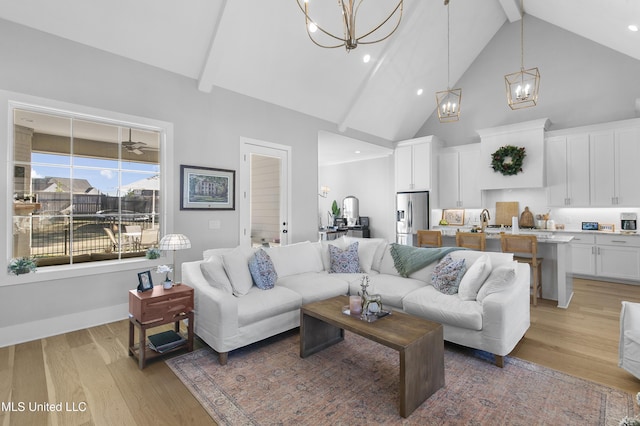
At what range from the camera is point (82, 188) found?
3477 mm

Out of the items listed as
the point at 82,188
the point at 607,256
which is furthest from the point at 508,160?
the point at 82,188

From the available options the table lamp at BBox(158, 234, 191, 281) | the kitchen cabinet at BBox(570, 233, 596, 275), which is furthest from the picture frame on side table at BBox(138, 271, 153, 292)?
the kitchen cabinet at BBox(570, 233, 596, 275)

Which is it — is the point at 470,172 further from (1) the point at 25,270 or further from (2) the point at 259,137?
(1) the point at 25,270

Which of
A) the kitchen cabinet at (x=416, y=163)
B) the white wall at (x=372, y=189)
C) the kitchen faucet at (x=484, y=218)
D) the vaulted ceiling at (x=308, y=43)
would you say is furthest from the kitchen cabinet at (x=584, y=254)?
the white wall at (x=372, y=189)

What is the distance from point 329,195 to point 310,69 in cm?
524

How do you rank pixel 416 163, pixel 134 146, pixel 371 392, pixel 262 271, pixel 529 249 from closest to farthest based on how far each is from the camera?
1. pixel 371 392
2. pixel 262 271
3. pixel 134 146
4. pixel 529 249
5. pixel 416 163

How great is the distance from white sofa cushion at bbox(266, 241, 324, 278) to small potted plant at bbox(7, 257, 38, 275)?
2311 millimetres

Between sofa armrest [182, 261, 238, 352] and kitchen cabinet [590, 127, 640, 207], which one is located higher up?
kitchen cabinet [590, 127, 640, 207]

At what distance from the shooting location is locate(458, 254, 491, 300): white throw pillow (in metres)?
2.94

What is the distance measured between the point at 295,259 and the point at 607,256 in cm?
528

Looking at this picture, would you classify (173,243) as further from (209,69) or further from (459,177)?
(459,177)

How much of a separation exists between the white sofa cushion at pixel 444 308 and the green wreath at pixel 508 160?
4096mm

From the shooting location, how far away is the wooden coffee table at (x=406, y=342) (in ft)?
6.51

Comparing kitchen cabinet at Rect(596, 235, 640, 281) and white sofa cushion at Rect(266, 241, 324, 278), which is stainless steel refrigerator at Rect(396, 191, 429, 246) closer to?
kitchen cabinet at Rect(596, 235, 640, 281)
